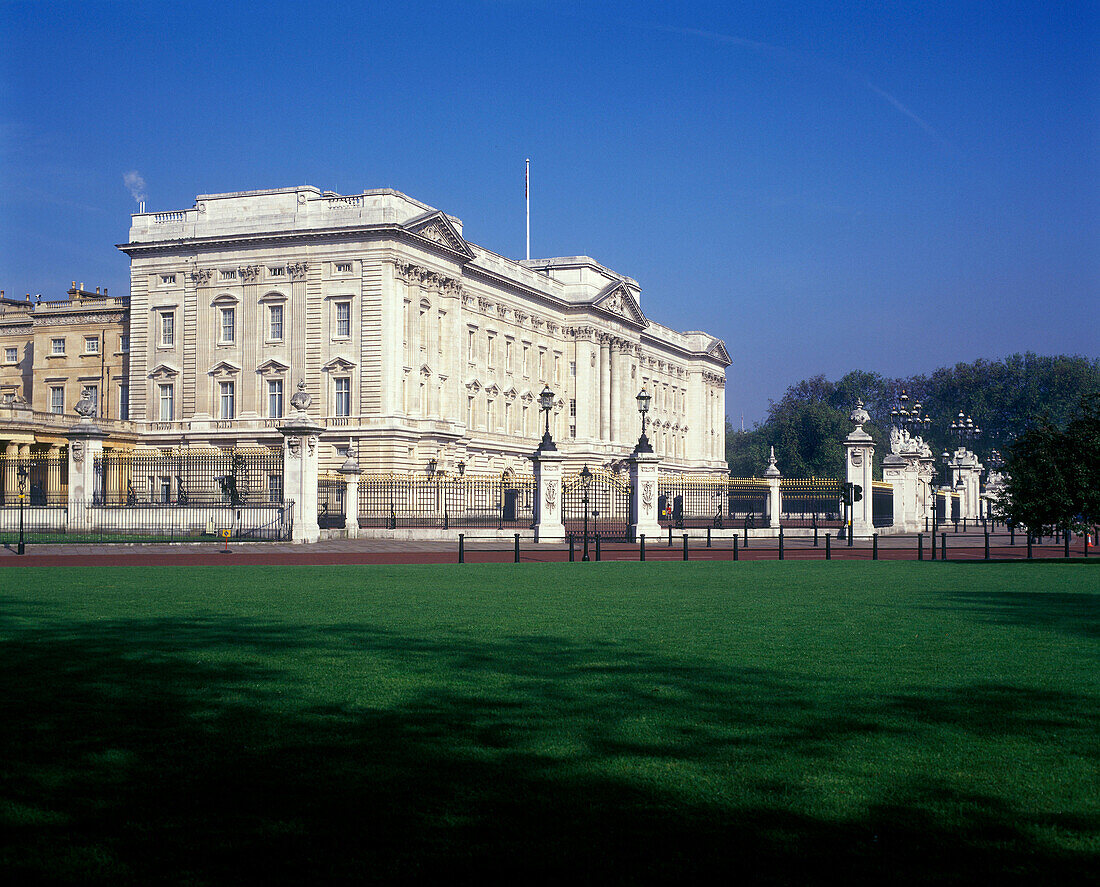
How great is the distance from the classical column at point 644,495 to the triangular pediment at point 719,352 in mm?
86116

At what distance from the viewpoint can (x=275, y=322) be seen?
7119 cm

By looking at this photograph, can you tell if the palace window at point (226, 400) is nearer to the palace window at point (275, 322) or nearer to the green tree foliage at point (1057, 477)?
the palace window at point (275, 322)

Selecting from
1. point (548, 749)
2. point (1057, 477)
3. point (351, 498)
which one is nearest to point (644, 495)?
point (351, 498)

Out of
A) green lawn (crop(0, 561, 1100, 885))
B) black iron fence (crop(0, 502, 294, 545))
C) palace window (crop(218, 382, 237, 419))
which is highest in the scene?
palace window (crop(218, 382, 237, 419))

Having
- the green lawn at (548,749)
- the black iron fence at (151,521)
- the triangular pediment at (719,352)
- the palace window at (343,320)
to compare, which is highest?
the triangular pediment at (719,352)

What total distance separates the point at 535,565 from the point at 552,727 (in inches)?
755

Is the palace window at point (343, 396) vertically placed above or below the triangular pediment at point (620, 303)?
below

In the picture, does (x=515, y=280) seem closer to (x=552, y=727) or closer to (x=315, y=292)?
Result: (x=315, y=292)

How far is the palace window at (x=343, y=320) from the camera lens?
227 feet

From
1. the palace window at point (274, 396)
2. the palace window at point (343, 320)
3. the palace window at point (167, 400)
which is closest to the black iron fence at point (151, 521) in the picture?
the palace window at point (343, 320)

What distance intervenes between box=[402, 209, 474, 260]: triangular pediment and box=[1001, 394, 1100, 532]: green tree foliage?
45.2 metres

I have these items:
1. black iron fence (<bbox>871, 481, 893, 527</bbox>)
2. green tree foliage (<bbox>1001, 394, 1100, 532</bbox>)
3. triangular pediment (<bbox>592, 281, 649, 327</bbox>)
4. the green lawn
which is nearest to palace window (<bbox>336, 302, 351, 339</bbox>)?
triangular pediment (<bbox>592, 281, 649, 327</bbox>)

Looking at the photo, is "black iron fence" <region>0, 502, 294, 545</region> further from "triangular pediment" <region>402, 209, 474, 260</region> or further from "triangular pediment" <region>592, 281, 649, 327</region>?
"triangular pediment" <region>592, 281, 649, 327</region>

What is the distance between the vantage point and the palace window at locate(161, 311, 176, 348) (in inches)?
2874
